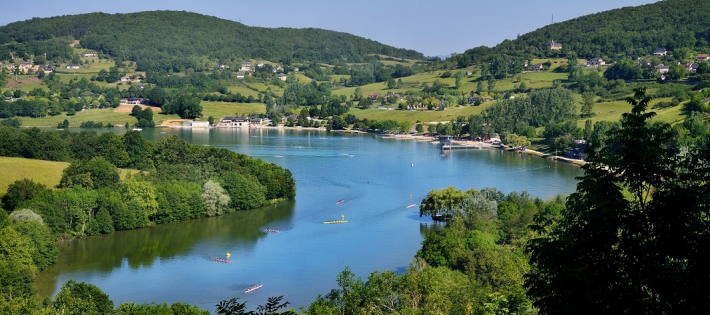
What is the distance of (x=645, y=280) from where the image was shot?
5.61m

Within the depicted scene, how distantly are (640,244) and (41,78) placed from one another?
373 feet

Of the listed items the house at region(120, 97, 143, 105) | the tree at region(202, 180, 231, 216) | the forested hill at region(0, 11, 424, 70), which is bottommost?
the tree at region(202, 180, 231, 216)

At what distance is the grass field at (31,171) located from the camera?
3124cm

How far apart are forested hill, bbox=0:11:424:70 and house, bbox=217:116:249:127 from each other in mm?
53815

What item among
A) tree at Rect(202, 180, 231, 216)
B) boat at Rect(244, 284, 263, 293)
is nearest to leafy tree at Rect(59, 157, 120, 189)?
tree at Rect(202, 180, 231, 216)

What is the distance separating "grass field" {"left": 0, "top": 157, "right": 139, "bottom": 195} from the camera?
31242 millimetres

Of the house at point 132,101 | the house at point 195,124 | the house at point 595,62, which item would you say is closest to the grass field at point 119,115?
the house at point 195,124

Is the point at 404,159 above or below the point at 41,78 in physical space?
below

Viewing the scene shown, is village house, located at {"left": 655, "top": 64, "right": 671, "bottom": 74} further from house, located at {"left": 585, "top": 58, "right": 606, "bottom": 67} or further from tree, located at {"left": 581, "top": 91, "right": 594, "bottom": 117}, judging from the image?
tree, located at {"left": 581, "top": 91, "right": 594, "bottom": 117}

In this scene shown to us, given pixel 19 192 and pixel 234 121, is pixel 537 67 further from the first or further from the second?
pixel 19 192

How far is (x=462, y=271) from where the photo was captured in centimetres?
1930

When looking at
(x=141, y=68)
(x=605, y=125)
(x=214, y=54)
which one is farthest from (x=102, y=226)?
(x=214, y=54)

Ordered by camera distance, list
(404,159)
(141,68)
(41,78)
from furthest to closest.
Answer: (141,68) < (41,78) < (404,159)

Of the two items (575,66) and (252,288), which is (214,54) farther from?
(252,288)
